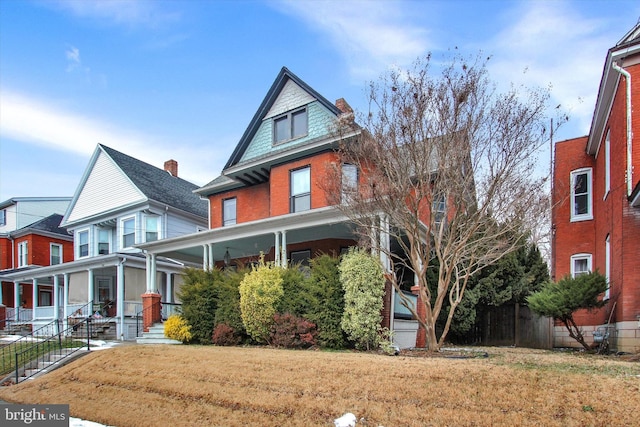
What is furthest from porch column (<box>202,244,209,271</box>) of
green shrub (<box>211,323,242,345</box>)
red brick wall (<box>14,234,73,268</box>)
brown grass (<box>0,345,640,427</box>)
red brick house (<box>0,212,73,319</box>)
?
red brick wall (<box>14,234,73,268</box>)

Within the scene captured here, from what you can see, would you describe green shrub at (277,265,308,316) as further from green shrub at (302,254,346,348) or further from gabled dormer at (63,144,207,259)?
gabled dormer at (63,144,207,259)

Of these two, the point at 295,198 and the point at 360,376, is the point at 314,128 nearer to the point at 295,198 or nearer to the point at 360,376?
the point at 295,198

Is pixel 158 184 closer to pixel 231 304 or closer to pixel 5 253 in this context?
pixel 5 253

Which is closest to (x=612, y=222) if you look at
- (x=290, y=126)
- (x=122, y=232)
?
(x=290, y=126)

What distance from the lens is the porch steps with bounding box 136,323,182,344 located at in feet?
51.1

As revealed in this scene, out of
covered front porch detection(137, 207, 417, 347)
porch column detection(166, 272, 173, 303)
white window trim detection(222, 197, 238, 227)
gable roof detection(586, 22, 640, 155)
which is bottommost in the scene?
porch column detection(166, 272, 173, 303)

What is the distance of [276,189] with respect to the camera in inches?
731

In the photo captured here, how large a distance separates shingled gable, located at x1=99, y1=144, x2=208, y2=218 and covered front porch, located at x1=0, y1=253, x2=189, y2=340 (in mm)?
3465

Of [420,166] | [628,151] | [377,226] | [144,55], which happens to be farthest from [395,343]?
[144,55]

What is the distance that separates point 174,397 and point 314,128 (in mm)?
12215

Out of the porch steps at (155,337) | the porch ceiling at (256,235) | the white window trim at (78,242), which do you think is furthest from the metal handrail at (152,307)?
the white window trim at (78,242)

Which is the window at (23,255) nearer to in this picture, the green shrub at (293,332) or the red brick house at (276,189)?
the red brick house at (276,189)

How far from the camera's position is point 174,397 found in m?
8.15

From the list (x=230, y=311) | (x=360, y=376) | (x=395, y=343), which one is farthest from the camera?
(x=230, y=311)
